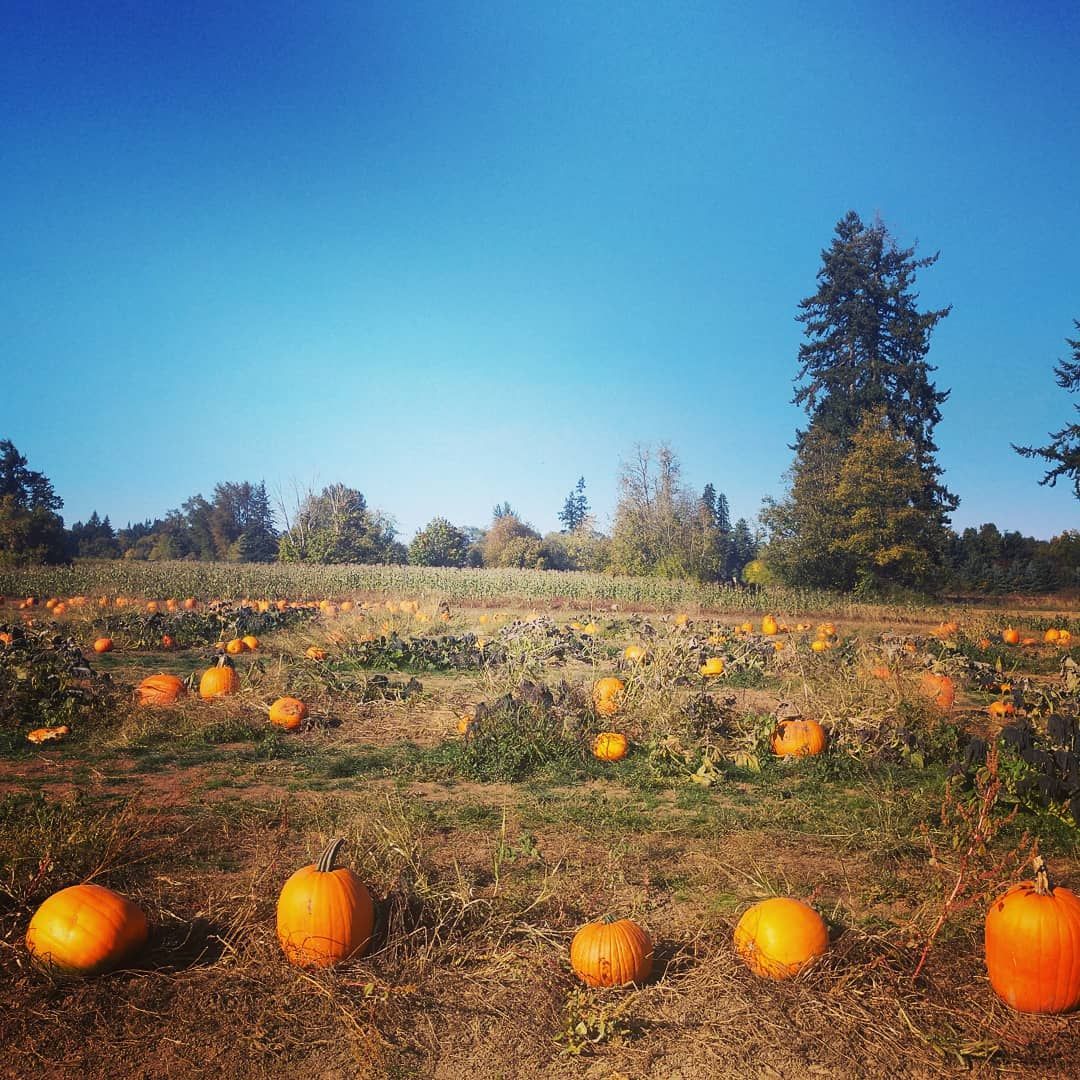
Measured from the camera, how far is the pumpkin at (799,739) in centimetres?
643

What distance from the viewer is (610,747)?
646cm

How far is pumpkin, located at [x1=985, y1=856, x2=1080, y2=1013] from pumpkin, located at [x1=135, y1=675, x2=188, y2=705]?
24.7 feet

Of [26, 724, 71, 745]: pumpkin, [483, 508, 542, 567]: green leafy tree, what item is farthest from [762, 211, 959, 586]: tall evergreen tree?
[26, 724, 71, 745]: pumpkin

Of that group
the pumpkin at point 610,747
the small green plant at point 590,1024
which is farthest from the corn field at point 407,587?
the small green plant at point 590,1024

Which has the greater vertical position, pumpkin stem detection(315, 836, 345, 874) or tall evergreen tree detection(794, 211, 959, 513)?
tall evergreen tree detection(794, 211, 959, 513)

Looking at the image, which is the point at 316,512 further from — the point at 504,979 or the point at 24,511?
the point at 504,979

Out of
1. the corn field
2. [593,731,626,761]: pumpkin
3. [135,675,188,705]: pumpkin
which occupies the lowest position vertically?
[593,731,626,761]: pumpkin

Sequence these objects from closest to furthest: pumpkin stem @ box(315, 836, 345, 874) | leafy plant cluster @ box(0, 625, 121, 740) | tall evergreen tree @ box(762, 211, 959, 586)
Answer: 1. pumpkin stem @ box(315, 836, 345, 874)
2. leafy plant cluster @ box(0, 625, 121, 740)
3. tall evergreen tree @ box(762, 211, 959, 586)

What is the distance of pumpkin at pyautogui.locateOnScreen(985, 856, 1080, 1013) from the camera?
272cm

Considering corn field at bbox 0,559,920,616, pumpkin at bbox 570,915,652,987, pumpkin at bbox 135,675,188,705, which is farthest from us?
corn field at bbox 0,559,920,616

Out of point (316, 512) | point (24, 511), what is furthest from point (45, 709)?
point (316, 512)

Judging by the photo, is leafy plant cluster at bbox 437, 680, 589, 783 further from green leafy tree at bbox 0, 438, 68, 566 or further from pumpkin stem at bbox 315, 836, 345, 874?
green leafy tree at bbox 0, 438, 68, 566

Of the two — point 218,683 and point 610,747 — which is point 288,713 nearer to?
point 218,683

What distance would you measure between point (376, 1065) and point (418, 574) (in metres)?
29.3
